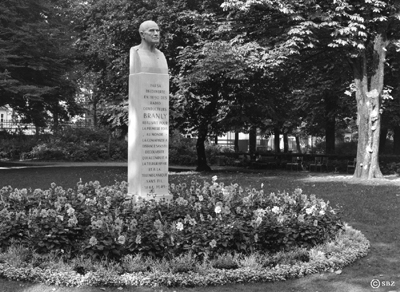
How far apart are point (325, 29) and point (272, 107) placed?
18.0 ft

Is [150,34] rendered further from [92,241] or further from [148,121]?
[92,241]

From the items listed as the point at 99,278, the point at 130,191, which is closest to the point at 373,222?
the point at 130,191

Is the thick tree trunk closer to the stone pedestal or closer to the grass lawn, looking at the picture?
the grass lawn

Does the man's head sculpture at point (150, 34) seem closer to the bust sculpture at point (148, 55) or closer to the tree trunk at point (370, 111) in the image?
the bust sculpture at point (148, 55)

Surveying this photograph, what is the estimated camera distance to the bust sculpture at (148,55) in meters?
9.35

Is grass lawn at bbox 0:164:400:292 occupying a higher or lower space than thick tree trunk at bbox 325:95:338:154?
lower

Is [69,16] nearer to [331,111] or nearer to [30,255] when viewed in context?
[331,111]

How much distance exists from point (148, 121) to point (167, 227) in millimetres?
2589

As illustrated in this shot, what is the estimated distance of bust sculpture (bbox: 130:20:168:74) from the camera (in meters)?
9.35

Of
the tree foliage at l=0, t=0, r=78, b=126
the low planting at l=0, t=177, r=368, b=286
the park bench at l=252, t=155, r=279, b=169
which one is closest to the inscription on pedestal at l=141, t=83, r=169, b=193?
the low planting at l=0, t=177, r=368, b=286

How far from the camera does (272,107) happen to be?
23938 mm

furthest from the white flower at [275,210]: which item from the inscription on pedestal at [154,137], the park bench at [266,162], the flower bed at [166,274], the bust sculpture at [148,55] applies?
the park bench at [266,162]

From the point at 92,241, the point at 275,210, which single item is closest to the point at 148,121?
the point at 275,210

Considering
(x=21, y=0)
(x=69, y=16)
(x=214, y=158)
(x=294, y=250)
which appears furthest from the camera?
(x=214, y=158)
